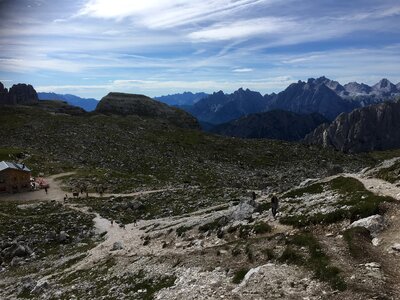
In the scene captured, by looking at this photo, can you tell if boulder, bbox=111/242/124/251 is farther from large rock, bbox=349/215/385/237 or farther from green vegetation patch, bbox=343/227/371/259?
green vegetation patch, bbox=343/227/371/259

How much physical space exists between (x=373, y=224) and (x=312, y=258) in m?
6.25

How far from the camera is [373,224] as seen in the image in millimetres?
27500

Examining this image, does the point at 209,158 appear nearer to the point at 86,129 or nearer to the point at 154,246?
the point at 86,129

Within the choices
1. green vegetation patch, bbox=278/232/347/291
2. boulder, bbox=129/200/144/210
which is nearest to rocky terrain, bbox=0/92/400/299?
green vegetation patch, bbox=278/232/347/291

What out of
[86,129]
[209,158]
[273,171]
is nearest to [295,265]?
[273,171]

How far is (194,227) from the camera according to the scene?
4144 centimetres

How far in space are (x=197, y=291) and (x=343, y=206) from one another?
15.1 meters

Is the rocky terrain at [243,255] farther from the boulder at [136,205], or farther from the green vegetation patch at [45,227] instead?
the boulder at [136,205]

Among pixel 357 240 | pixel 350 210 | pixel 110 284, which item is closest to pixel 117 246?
pixel 110 284

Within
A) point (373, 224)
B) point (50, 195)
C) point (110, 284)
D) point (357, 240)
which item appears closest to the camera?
point (357, 240)

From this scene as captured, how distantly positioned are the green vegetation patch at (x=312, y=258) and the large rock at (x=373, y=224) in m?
3.51

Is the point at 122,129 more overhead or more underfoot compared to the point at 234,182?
more overhead

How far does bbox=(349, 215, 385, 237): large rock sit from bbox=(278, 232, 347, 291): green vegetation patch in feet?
11.5

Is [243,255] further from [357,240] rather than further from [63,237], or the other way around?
[63,237]
